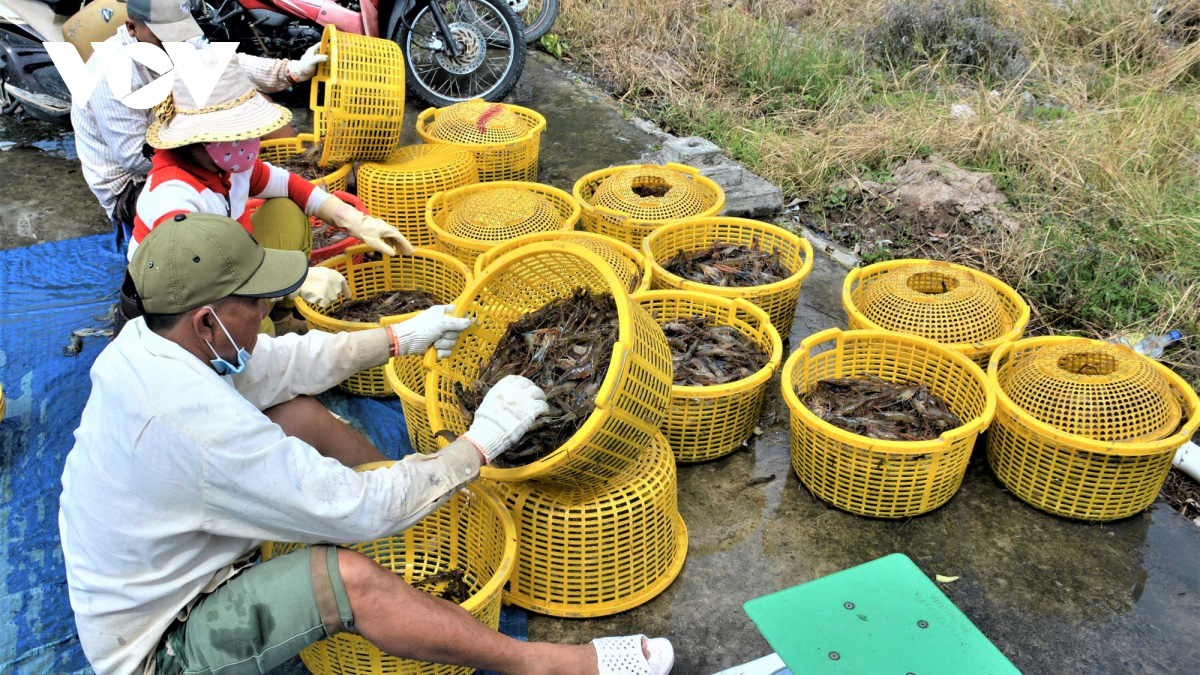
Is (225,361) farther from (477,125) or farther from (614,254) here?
(477,125)

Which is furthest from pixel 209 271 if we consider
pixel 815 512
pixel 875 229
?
pixel 875 229

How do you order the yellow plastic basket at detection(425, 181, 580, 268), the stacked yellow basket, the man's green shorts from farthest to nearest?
the yellow plastic basket at detection(425, 181, 580, 268)
the stacked yellow basket
the man's green shorts

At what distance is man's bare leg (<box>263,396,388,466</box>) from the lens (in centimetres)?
282

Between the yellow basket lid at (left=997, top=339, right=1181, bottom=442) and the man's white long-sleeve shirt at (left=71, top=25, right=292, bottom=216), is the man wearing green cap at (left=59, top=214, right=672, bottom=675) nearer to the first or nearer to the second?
the man's white long-sleeve shirt at (left=71, top=25, right=292, bottom=216)

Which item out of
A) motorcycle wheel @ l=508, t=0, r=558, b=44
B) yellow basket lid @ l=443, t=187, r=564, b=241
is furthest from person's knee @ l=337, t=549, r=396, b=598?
motorcycle wheel @ l=508, t=0, r=558, b=44

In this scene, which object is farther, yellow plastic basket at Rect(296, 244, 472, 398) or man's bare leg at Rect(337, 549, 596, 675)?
yellow plastic basket at Rect(296, 244, 472, 398)

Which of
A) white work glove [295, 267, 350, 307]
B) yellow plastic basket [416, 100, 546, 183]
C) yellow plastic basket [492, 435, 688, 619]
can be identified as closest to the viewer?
yellow plastic basket [492, 435, 688, 619]

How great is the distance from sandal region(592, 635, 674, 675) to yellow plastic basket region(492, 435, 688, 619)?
0.29 metres

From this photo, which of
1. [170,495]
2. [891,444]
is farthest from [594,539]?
[170,495]

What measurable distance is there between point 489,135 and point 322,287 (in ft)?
6.83

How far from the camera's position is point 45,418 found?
3596 mm

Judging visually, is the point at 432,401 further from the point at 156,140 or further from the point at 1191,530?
the point at 1191,530

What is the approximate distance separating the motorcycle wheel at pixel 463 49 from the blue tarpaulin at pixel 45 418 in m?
2.87

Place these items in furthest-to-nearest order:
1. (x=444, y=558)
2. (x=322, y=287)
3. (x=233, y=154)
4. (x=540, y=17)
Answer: (x=540, y=17)
(x=322, y=287)
(x=233, y=154)
(x=444, y=558)
